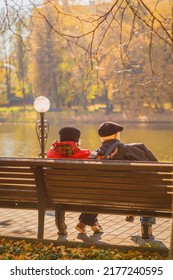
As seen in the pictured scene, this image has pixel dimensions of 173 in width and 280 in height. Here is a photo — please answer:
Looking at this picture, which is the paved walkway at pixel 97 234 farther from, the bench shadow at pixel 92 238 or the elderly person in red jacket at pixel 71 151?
the elderly person in red jacket at pixel 71 151

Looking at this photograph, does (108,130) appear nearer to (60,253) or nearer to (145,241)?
(145,241)

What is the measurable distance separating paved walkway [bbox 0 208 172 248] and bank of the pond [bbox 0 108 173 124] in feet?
138

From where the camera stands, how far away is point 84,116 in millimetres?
56656

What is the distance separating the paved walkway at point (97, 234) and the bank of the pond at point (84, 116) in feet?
138

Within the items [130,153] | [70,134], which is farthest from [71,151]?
[130,153]

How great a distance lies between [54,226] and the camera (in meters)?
6.99

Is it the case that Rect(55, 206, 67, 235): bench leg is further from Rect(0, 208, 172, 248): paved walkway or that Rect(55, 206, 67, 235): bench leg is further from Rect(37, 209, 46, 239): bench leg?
Rect(37, 209, 46, 239): bench leg

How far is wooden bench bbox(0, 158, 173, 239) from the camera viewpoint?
219 inches

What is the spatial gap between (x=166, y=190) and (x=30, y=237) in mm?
1668

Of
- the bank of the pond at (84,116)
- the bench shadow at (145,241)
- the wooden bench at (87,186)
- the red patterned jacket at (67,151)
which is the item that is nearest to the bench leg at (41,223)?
the wooden bench at (87,186)

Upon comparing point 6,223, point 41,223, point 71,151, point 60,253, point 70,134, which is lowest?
point 6,223

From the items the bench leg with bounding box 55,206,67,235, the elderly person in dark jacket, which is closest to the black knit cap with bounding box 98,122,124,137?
the elderly person in dark jacket

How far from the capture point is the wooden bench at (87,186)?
219 inches

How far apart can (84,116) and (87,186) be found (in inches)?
2003
